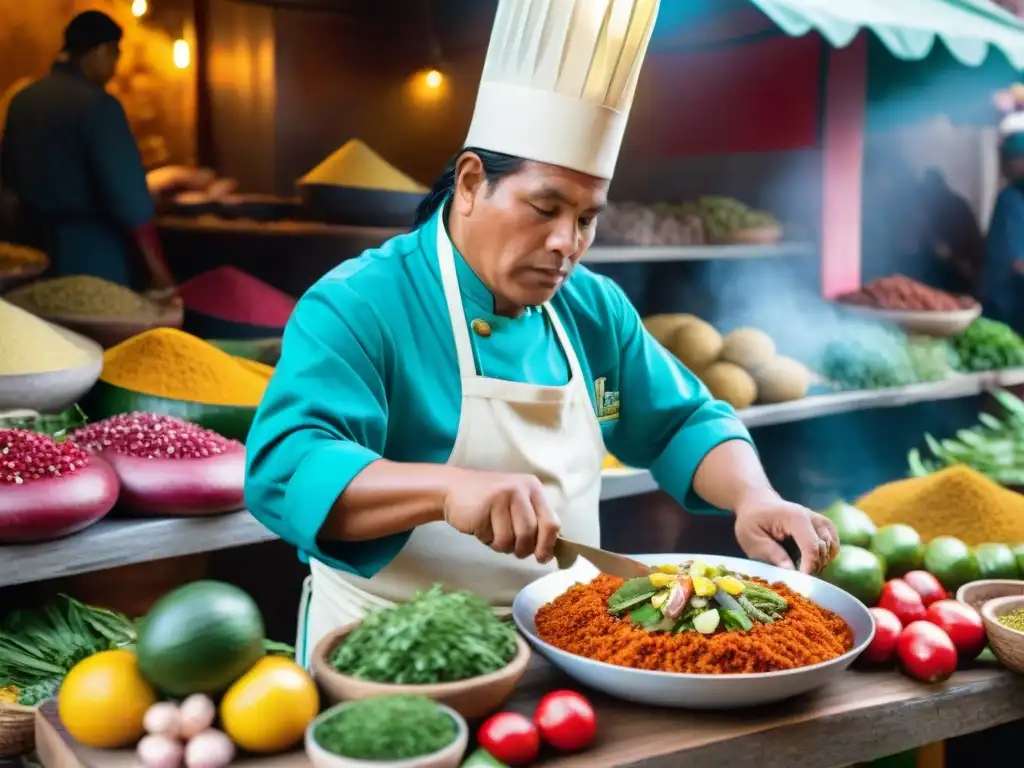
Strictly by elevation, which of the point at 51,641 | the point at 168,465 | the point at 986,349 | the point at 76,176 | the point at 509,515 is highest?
the point at 76,176

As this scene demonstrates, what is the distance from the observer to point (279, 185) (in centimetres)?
602

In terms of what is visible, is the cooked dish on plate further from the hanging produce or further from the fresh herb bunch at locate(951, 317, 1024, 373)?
the fresh herb bunch at locate(951, 317, 1024, 373)

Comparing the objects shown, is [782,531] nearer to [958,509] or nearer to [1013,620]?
[1013,620]

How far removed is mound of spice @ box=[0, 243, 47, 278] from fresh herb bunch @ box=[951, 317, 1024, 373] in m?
3.95

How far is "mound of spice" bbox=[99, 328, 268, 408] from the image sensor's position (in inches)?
115

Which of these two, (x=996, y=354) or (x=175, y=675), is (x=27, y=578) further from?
(x=996, y=354)

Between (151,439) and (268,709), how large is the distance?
5.03 ft

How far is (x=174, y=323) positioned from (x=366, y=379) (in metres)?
2.09

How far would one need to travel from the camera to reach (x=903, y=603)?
178 cm

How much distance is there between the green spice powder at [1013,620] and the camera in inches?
65.4

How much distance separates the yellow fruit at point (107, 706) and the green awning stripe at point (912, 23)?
2973 mm

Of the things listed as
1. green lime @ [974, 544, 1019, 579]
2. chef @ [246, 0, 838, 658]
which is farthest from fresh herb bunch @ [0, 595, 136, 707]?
green lime @ [974, 544, 1019, 579]

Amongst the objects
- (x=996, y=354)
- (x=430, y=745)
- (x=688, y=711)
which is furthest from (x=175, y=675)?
(x=996, y=354)

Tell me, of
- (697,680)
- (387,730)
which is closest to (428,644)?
(387,730)
